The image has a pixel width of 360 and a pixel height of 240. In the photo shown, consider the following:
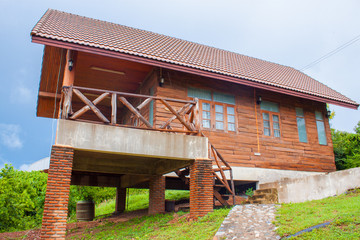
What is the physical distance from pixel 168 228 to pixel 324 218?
390 centimetres

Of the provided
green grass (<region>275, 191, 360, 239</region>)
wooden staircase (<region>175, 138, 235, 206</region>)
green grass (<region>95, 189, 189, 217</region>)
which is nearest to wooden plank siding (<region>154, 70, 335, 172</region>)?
wooden staircase (<region>175, 138, 235, 206</region>)

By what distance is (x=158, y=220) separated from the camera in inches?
402

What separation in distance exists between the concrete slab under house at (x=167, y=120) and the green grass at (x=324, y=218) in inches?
88.8

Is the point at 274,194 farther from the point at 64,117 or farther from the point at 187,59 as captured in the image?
the point at 64,117

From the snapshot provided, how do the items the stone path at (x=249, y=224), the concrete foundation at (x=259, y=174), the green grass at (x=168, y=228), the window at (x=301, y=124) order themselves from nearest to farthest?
the stone path at (x=249, y=224) < the green grass at (x=168, y=228) < the concrete foundation at (x=259, y=174) < the window at (x=301, y=124)

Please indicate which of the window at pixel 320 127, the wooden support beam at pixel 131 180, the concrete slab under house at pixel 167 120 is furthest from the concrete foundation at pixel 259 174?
the wooden support beam at pixel 131 180

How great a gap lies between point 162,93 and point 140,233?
5287mm

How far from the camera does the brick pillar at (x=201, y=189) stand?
911cm

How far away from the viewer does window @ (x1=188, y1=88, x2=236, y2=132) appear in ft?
43.0

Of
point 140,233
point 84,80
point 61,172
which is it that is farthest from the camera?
point 84,80

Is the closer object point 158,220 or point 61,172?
point 61,172

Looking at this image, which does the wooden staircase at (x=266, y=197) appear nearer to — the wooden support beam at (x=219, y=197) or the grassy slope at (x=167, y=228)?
the wooden support beam at (x=219, y=197)

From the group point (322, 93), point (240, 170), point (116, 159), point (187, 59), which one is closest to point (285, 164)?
point (240, 170)

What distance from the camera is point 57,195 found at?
25.5ft
